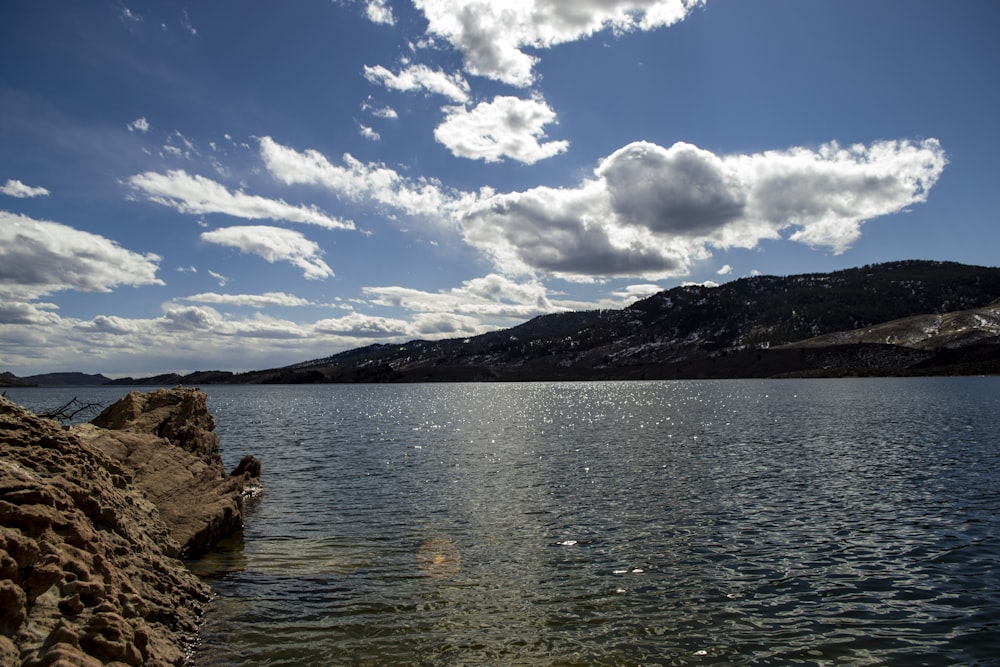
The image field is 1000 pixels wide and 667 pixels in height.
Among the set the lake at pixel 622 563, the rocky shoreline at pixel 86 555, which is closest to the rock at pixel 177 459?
the rocky shoreline at pixel 86 555

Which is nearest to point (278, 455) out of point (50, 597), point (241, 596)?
point (241, 596)

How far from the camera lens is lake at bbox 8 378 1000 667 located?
584 inches

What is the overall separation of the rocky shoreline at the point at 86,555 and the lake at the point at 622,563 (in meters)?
1.60

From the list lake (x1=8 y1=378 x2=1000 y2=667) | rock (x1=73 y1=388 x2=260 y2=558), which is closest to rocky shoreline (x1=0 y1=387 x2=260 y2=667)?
rock (x1=73 y1=388 x2=260 y2=558)

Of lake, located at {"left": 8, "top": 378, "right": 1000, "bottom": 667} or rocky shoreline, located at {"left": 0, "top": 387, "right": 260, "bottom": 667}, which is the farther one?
lake, located at {"left": 8, "top": 378, "right": 1000, "bottom": 667}

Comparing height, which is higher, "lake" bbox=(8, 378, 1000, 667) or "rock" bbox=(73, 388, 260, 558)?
"rock" bbox=(73, 388, 260, 558)

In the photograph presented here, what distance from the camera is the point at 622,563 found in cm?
2086

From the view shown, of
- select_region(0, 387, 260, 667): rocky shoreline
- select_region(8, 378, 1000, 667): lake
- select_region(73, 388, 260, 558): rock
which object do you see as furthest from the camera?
select_region(73, 388, 260, 558): rock

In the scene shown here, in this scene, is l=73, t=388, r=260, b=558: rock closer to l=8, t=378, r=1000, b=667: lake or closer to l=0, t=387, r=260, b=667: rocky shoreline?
l=0, t=387, r=260, b=667: rocky shoreline

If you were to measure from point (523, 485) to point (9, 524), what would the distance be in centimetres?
2852

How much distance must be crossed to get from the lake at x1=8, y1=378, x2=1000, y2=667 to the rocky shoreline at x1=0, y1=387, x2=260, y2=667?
1.60 m

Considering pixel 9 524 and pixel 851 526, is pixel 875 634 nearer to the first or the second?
pixel 851 526

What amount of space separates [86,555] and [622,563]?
16253 mm

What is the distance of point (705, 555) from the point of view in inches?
849
